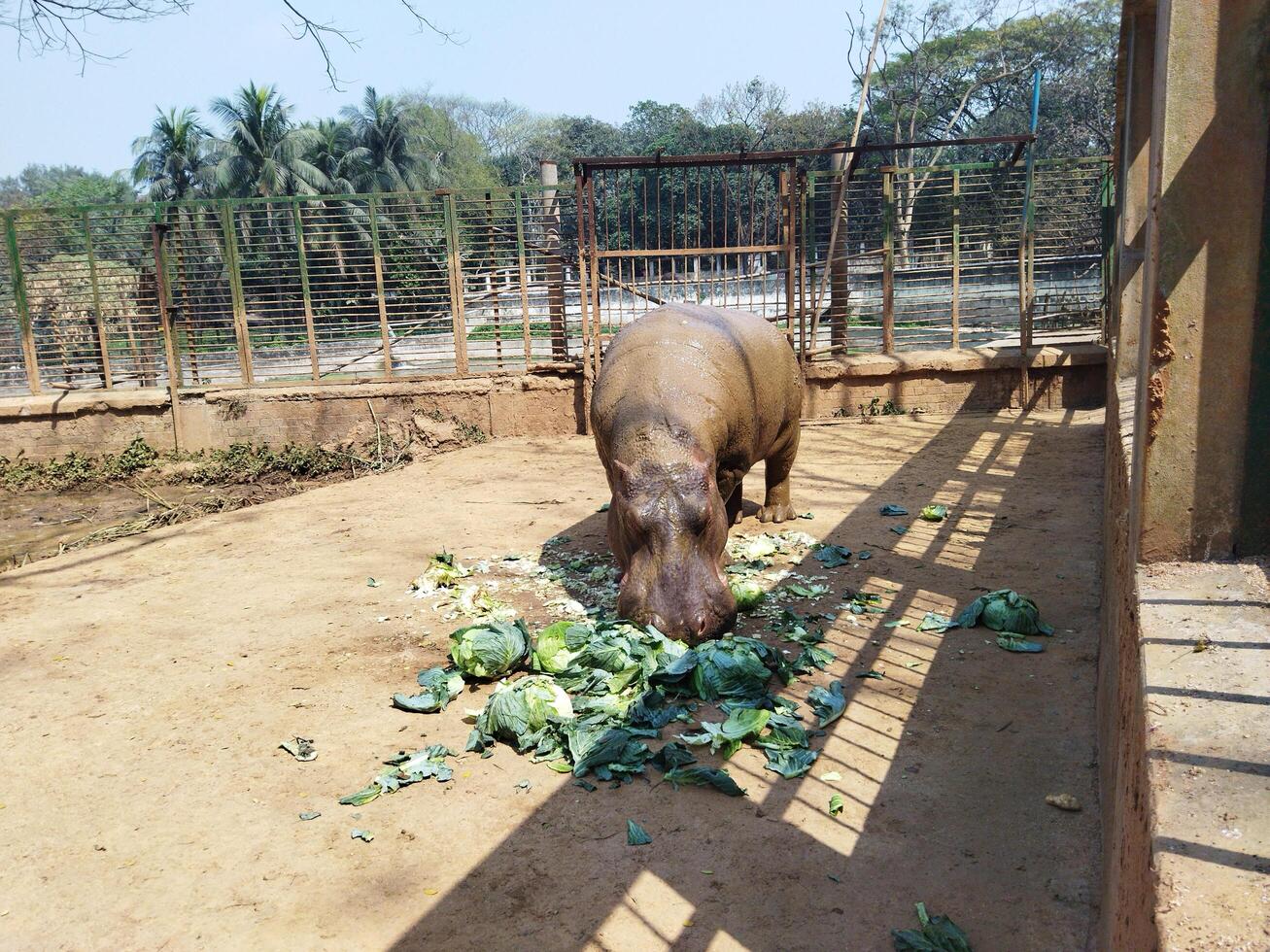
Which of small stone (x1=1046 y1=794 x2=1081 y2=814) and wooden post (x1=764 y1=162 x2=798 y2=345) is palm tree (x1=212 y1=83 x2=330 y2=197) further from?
small stone (x1=1046 y1=794 x2=1081 y2=814)

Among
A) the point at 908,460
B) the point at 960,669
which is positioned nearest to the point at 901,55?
the point at 908,460

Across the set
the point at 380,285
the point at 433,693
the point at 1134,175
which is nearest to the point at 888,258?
the point at 1134,175

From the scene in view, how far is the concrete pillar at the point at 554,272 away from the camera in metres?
14.0

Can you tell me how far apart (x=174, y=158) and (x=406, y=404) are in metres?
33.0

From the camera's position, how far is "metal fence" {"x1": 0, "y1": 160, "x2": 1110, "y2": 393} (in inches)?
556

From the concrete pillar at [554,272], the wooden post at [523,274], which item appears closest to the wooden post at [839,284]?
the concrete pillar at [554,272]

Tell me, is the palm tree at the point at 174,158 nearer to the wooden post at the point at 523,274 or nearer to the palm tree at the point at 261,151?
the palm tree at the point at 261,151

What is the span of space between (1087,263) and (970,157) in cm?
2801

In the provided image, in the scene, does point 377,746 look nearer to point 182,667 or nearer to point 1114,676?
point 182,667

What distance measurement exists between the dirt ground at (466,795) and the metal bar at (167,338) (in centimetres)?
624

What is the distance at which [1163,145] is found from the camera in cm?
313

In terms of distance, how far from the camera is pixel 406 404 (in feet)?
46.6

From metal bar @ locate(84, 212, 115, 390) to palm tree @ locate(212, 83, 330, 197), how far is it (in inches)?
1019

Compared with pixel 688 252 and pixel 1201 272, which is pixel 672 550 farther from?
pixel 688 252
